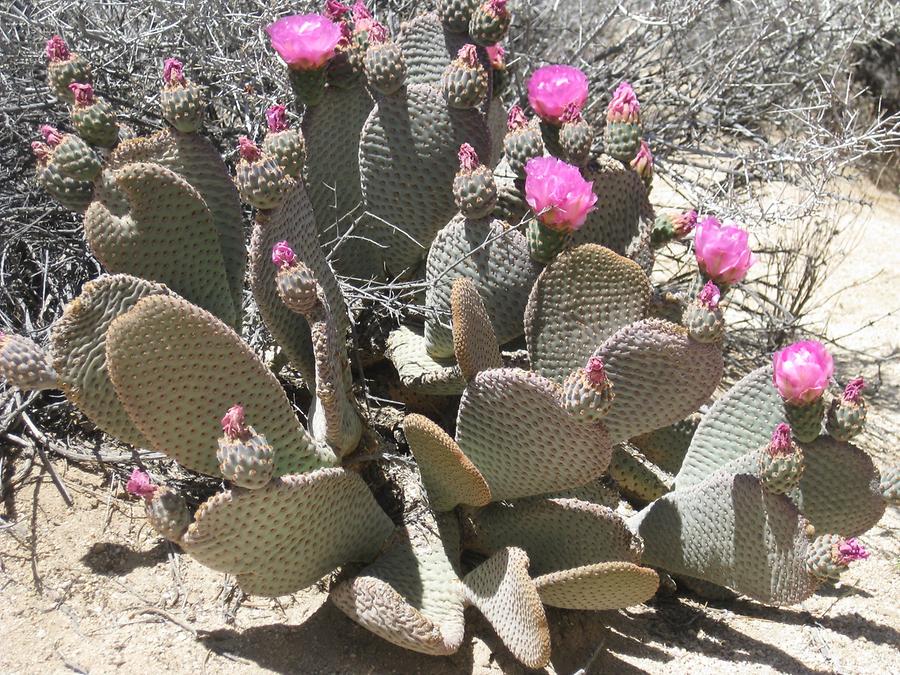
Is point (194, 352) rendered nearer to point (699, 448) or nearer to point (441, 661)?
point (441, 661)

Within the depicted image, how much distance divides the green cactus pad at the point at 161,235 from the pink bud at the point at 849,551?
150 cm

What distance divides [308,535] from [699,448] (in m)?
1.08

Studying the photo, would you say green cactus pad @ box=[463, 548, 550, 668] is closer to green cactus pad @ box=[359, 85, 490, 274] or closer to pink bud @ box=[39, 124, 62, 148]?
green cactus pad @ box=[359, 85, 490, 274]

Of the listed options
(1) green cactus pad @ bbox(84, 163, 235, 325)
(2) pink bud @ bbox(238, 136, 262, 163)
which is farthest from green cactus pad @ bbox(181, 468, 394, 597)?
(2) pink bud @ bbox(238, 136, 262, 163)

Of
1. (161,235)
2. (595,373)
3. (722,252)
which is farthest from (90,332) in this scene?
(722,252)

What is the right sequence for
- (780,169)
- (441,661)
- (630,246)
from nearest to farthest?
1. (441,661)
2. (630,246)
3. (780,169)

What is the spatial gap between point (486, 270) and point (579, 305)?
0.26 meters

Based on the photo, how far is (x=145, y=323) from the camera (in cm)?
186

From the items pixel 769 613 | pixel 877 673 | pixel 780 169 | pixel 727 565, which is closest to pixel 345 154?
pixel 727 565

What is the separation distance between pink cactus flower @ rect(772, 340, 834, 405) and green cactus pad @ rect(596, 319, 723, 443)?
0.17 meters

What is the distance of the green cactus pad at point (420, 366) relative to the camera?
98.1 inches

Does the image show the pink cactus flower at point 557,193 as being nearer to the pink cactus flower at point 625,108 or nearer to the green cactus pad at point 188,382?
the pink cactus flower at point 625,108

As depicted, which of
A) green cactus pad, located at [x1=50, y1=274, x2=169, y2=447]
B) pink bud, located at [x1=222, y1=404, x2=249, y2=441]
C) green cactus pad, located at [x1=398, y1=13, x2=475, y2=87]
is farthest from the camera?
green cactus pad, located at [x1=398, y1=13, x2=475, y2=87]

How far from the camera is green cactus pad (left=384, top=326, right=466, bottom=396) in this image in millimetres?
2492
